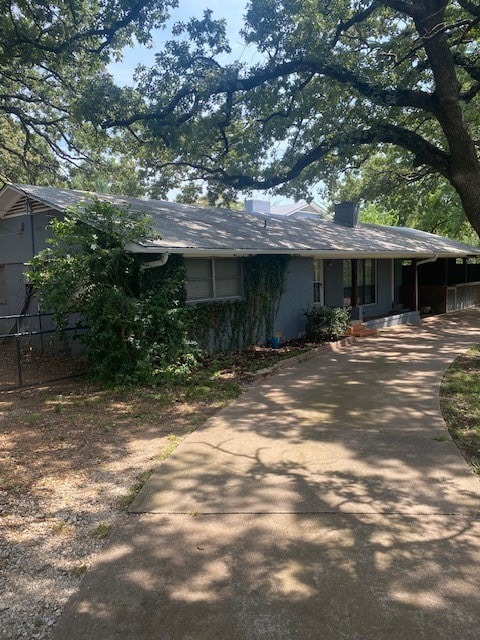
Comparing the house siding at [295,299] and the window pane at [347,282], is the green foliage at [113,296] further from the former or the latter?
the window pane at [347,282]

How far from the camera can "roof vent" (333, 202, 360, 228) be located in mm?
19141

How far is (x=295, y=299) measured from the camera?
13.2 m

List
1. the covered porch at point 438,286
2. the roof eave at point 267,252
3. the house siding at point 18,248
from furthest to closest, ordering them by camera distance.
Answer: the covered porch at point 438,286
the house siding at point 18,248
the roof eave at point 267,252

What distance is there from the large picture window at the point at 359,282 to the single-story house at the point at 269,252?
0.11 ft

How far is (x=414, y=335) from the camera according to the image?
14.4m

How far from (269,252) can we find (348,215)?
9.32 metres

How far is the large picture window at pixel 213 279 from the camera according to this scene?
10547 millimetres

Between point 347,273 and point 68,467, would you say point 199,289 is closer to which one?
point 68,467

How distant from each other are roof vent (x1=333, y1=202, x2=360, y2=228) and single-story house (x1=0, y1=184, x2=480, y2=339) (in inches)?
1.6

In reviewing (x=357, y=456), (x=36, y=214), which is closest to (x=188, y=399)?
(x=357, y=456)

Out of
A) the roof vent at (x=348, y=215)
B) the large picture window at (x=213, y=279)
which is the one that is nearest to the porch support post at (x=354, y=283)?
the roof vent at (x=348, y=215)

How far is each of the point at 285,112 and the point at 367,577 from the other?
12034 millimetres

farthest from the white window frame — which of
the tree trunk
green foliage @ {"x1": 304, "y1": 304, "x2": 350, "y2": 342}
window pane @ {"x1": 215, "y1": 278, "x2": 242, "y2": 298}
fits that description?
the tree trunk

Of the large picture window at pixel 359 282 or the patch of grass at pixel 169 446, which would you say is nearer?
the patch of grass at pixel 169 446
